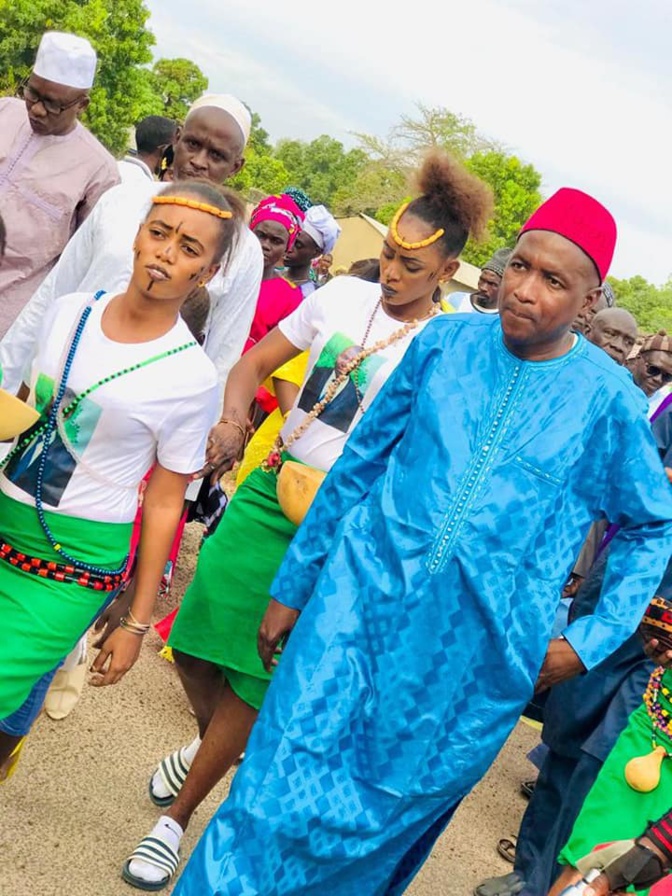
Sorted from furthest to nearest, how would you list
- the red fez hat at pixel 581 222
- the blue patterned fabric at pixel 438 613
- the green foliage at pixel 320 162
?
the green foliage at pixel 320 162 < the red fez hat at pixel 581 222 < the blue patterned fabric at pixel 438 613

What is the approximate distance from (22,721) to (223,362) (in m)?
1.62

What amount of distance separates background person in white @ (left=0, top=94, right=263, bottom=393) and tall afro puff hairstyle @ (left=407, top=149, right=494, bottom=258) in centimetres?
61

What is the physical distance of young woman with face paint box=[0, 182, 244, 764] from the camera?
10.2 feet

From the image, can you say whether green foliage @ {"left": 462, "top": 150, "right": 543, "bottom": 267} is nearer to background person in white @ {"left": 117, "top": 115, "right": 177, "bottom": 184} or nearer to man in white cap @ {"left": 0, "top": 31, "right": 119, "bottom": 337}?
background person in white @ {"left": 117, "top": 115, "right": 177, "bottom": 184}

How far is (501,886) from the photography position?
174 inches

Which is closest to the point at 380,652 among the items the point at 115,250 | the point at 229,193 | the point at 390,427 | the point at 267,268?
the point at 390,427

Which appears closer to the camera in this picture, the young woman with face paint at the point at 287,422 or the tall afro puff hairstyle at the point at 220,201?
the tall afro puff hairstyle at the point at 220,201

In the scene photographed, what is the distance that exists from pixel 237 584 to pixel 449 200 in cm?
145

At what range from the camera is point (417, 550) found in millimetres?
2979

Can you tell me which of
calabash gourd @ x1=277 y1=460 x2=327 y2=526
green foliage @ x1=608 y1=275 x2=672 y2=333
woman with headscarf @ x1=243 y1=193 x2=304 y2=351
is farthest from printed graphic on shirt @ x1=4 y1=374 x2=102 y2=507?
green foliage @ x1=608 y1=275 x2=672 y2=333

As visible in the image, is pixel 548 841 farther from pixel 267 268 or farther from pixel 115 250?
pixel 267 268

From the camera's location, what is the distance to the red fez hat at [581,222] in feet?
10.1

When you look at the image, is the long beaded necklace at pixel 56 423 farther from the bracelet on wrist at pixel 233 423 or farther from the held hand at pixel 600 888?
the held hand at pixel 600 888

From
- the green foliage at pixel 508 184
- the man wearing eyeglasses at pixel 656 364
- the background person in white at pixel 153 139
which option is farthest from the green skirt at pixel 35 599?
the green foliage at pixel 508 184
